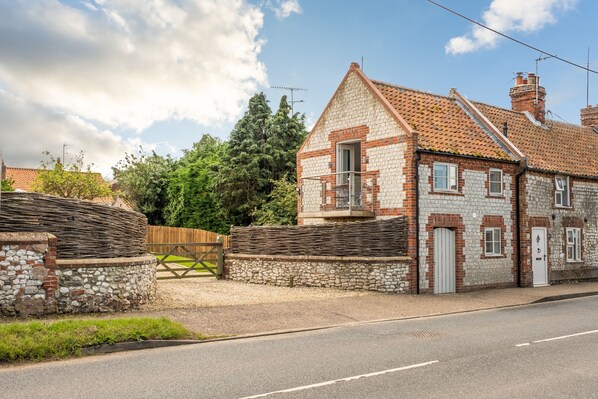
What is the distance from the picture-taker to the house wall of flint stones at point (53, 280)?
39.0 feet

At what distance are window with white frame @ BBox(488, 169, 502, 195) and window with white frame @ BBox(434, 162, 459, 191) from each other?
2.06 m

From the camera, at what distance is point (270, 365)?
8.65 metres

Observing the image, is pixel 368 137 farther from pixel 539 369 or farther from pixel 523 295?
pixel 539 369

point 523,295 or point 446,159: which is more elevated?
point 446,159

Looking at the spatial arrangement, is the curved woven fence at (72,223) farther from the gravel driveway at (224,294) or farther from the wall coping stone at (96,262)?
the gravel driveway at (224,294)

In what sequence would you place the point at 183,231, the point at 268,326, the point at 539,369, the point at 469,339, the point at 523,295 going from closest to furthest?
the point at 539,369
the point at 469,339
the point at 268,326
the point at 523,295
the point at 183,231

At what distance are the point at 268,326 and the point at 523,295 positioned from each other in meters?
10.9

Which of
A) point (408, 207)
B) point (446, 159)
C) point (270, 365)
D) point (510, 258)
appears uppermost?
point (446, 159)

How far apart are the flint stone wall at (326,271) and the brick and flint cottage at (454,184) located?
663 mm

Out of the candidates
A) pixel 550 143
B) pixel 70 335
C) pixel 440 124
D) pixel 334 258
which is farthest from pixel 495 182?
pixel 70 335

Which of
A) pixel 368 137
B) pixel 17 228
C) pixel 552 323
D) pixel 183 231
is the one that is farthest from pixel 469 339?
pixel 183 231

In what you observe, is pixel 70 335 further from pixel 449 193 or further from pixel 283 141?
pixel 283 141

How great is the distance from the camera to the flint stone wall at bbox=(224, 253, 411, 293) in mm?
18922

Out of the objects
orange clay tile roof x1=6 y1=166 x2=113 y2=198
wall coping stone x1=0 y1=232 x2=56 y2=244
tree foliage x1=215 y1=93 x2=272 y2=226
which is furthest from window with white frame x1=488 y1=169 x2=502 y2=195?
orange clay tile roof x1=6 y1=166 x2=113 y2=198
